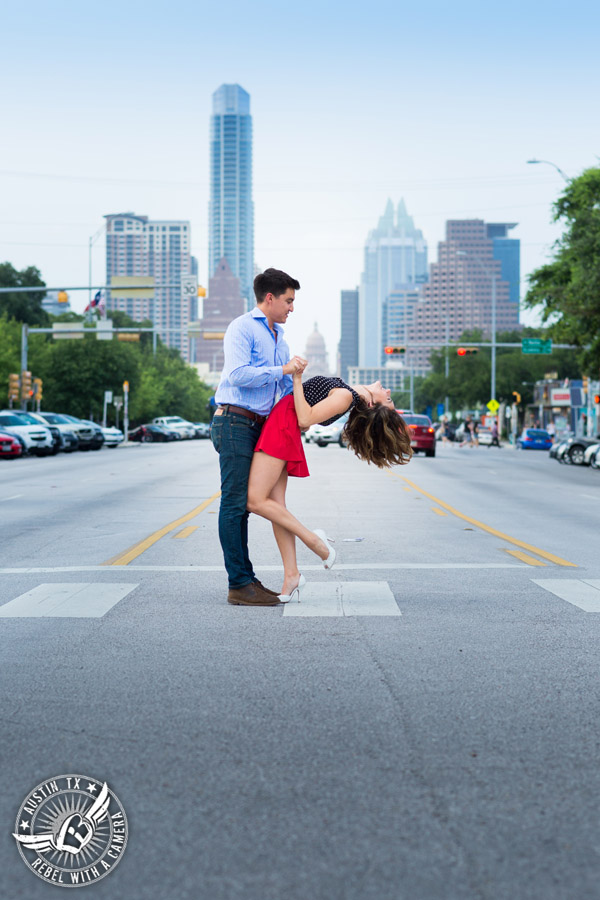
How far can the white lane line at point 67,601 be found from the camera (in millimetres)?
7215

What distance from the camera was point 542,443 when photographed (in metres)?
70.9

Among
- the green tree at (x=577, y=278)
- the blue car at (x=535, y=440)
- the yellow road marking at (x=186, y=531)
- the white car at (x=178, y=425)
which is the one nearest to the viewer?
the yellow road marking at (x=186, y=531)

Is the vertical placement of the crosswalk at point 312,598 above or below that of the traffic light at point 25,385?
below

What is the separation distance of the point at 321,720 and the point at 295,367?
2940 millimetres

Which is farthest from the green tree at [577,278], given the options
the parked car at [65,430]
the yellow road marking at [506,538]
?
the parked car at [65,430]

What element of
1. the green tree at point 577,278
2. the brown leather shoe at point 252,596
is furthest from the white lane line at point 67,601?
the green tree at point 577,278

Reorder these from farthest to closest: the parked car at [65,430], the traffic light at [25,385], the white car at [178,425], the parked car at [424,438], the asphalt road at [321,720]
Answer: the white car at [178,425] → the traffic light at [25,385] → the parked car at [65,430] → the parked car at [424,438] → the asphalt road at [321,720]

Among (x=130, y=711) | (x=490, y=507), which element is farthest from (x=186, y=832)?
(x=490, y=507)

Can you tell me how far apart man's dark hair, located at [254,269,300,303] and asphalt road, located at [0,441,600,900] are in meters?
2.04

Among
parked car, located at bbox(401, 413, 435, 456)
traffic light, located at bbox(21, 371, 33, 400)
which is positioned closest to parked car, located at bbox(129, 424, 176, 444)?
traffic light, located at bbox(21, 371, 33, 400)

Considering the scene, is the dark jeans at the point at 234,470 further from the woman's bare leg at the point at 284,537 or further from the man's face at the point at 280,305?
the man's face at the point at 280,305

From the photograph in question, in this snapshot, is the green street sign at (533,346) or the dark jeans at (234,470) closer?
the dark jeans at (234,470)

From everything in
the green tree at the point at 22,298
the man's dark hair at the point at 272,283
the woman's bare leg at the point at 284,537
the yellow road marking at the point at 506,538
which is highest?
the green tree at the point at 22,298

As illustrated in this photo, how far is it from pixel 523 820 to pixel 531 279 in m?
40.4
